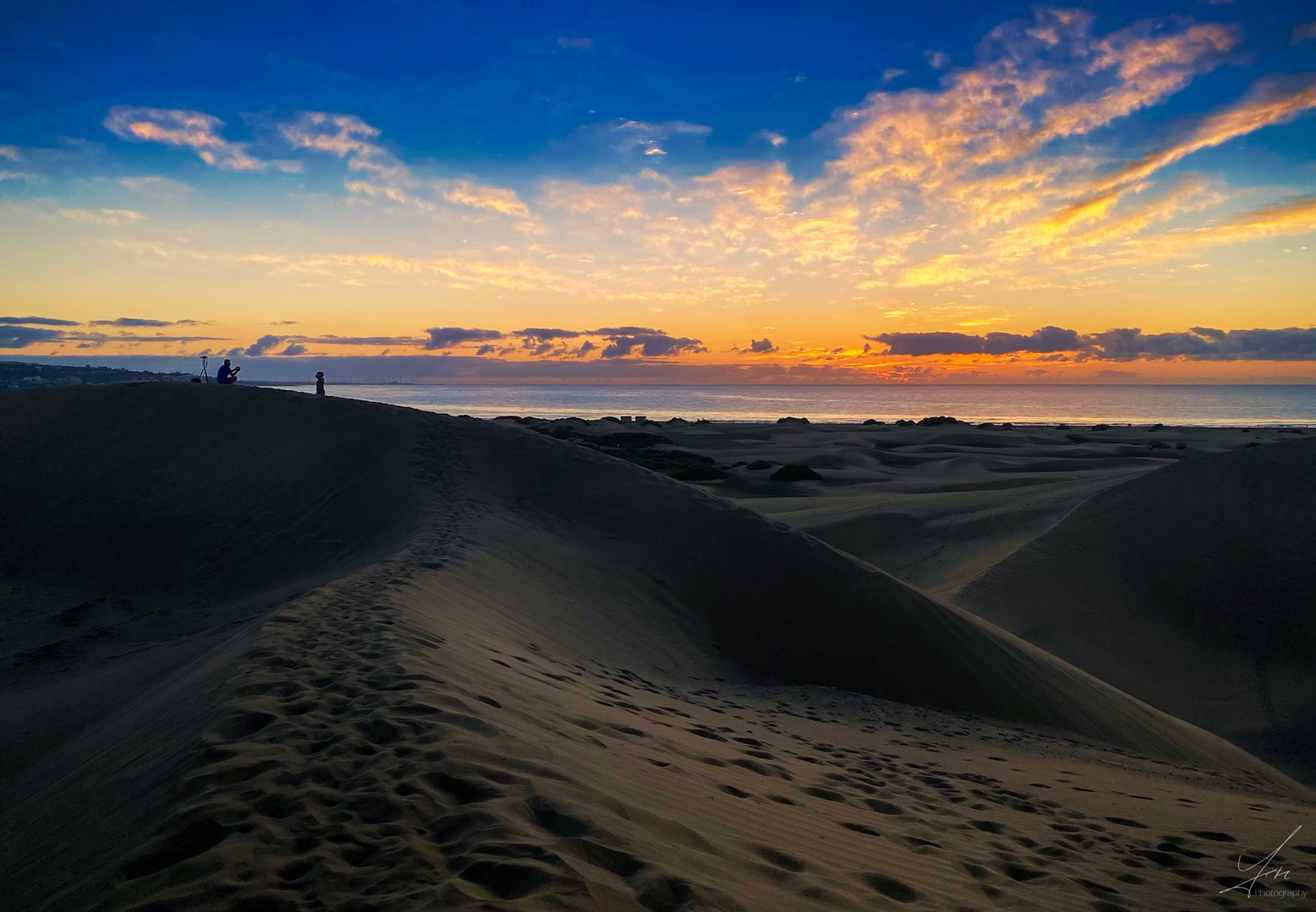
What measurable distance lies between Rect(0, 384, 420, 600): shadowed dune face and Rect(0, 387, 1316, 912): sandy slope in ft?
0.65

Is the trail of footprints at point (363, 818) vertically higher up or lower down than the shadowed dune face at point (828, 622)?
higher up

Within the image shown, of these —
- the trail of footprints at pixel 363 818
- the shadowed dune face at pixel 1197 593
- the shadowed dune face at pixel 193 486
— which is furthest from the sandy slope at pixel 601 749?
the shadowed dune face at pixel 1197 593

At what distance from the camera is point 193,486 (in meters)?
13.5

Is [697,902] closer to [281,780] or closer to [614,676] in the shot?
[281,780]

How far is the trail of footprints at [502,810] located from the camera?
2621 millimetres

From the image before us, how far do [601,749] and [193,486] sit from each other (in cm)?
1218

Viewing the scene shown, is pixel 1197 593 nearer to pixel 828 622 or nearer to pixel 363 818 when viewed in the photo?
pixel 828 622

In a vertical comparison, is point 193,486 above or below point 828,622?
above

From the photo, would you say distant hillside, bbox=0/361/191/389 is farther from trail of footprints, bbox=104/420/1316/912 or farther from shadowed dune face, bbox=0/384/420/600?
trail of footprints, bbox=104/420/1316/912

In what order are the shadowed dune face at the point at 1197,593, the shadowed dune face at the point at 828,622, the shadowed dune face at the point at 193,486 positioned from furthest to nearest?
the shadowed dune face at the point at 193,486 → the shadowed dune face at the point at 1197,593 → the shadowed dune face at the point at 828,622

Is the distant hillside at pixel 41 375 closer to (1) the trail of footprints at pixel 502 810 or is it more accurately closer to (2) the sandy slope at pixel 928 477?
(2) the sandy slope at pixel 928 477

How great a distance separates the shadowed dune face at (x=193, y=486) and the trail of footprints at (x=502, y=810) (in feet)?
18.1

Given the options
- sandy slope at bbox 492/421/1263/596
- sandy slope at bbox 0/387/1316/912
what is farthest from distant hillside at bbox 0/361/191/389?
sandy slope at bbox 0/387/1316/912

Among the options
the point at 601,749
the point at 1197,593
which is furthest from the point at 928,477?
the point at 601,749
